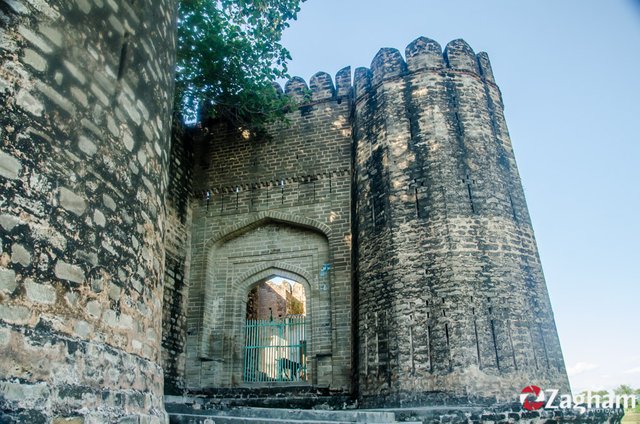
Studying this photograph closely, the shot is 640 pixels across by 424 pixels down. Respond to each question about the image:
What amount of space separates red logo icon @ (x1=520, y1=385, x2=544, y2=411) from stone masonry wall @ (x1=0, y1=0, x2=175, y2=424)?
5043mm

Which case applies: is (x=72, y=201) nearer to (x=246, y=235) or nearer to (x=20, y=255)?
(x=20, y=255)

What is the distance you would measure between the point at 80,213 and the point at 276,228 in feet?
24.6

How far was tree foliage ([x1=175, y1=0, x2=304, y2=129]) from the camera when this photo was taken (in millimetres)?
9516

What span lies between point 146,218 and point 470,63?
761 cm

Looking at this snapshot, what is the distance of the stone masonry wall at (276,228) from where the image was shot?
375 inches

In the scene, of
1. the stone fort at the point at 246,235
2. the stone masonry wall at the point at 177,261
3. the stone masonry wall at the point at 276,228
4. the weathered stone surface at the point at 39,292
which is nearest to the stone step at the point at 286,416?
the stone fort at the point at 246,235

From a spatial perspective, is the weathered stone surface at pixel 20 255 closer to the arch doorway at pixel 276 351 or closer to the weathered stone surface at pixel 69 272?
the weathered stone surface at pixel 69 272

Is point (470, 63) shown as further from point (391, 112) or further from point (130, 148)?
point (130, 148)

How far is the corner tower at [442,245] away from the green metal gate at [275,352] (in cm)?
182

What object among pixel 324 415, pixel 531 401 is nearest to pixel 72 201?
pixel 324 415

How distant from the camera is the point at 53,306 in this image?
2756 millimetres

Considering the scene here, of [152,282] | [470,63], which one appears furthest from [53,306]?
[470,63]

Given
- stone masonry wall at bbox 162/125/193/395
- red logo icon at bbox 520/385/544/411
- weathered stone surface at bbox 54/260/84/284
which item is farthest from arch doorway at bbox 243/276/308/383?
weathered stone surface at bbox 54/260/84/284

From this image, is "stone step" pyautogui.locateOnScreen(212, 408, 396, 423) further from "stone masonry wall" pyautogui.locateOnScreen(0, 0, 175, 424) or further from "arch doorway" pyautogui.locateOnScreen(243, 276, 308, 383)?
"arch doorway" pyautogui.locateOnScreen(243, 276, 308, 383)
